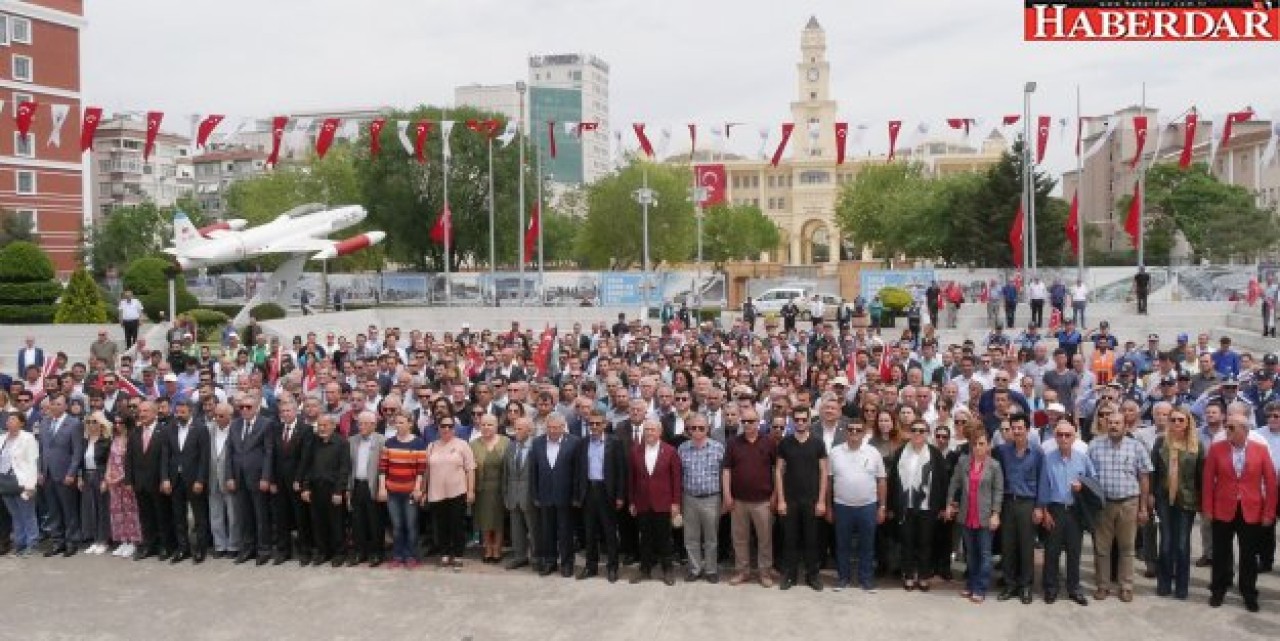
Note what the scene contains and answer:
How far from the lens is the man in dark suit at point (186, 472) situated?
9320mm

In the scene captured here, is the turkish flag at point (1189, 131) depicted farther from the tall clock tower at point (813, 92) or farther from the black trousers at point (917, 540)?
the tall clock tower at point (813, 92)

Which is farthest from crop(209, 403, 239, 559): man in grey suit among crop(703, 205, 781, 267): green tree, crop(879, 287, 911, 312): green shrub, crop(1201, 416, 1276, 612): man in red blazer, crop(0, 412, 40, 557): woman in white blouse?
crop(703, 205, 781, 267): green tree

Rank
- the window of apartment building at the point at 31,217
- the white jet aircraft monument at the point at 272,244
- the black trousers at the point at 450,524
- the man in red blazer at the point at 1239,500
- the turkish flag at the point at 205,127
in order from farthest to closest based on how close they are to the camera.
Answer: the window of apartment building at the point at 31,217
the white jet aircraft monument at the point at 272,244
the turkish flag at the point at 205,127
the black trousers at the point at 450,524
the man in red blazer at the point at 1239,500

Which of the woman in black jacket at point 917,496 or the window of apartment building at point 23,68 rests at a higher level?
the window of apartment building at point 23,68

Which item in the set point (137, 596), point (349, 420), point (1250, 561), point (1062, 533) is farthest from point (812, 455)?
point (137, 596)

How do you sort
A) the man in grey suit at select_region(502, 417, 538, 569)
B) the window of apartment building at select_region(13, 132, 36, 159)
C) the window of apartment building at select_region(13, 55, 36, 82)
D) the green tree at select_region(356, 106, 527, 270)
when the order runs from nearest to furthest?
the man in grey suit at select_region(502, 417, 538, 569), the window of apartment building at select_region(13, 55, 36, 82), the window of apartment building at select_region(13, 132, 36, 159), the green tree at select_region(356, 106, 527, 270)

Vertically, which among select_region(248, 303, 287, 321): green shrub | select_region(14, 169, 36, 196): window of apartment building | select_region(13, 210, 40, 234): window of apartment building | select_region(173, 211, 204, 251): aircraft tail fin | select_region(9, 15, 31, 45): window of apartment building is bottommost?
select_region(248, 303, 287, 321): green shrub

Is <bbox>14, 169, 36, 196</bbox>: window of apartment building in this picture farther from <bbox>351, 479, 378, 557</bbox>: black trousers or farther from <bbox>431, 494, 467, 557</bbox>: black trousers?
<bbox>431, 494, 467, 557</bbox>: black trousers

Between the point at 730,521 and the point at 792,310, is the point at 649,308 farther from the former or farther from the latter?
the point at 730,521

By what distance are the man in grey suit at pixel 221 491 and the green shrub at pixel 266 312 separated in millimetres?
22130

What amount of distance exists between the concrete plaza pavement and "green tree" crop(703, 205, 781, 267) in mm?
63553

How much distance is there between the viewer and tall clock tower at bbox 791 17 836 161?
10431 cm

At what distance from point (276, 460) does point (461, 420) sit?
1.70 metres

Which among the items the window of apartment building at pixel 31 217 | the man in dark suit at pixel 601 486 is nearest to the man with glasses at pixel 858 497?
the man in dark suit at pixel 601 486
